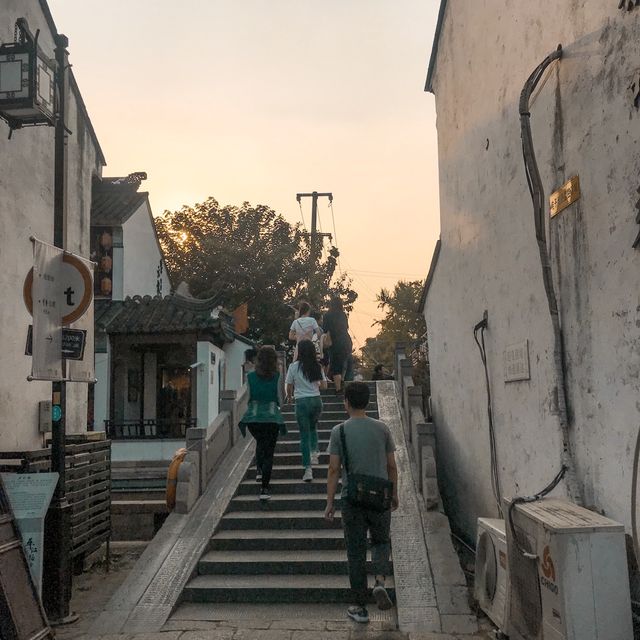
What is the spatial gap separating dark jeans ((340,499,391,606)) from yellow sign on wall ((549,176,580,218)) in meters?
2.70

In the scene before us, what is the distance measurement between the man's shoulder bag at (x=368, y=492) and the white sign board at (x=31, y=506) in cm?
246

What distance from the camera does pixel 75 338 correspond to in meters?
6.37

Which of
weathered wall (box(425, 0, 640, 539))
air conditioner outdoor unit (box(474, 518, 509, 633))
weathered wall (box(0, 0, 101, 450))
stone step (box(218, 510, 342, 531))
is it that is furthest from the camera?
weathered wall (box(0, 0, 101, 450))

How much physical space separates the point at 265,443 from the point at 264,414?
1.21 ft

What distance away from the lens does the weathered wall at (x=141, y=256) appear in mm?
22141

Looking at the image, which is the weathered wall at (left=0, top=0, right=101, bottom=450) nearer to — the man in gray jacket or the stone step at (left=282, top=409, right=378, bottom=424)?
the stone step at (left=282, top=409, right=378, bottom=424)

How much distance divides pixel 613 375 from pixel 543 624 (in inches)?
61.7

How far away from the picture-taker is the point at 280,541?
7500 mm

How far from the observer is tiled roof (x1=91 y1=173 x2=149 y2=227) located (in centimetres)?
2164

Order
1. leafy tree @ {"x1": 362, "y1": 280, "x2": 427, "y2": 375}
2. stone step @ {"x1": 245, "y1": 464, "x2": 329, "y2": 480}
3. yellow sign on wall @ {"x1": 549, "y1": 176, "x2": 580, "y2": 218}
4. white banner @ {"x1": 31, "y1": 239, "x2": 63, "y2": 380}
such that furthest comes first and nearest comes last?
leafy tree @ {"x1": 362, "y1": 280, "x2": 427, "y2": 375}
stone step @ {"x1": 245, "y1": 464, "x2": 329, "y2": 480}
white banner @ {"x1": 31, "y1": 239, "x2": 63, "y2": 380}
yellow sign on wall @ {"x1": 549, "y1": 176, "x2": 580, "y2": 218}

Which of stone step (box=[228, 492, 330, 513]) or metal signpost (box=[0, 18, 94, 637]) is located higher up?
metal signpost (box=[0, 18, 94, 637])

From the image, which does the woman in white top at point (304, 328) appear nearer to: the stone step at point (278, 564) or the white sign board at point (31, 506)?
the stone step at point (278, 564)

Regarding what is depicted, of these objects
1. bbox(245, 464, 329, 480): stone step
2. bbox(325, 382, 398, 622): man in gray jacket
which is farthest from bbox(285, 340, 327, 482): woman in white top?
bbox(325, 382, 398, 622): man in gray jacket

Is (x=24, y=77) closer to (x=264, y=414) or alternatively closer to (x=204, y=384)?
(x=264, y=414)
